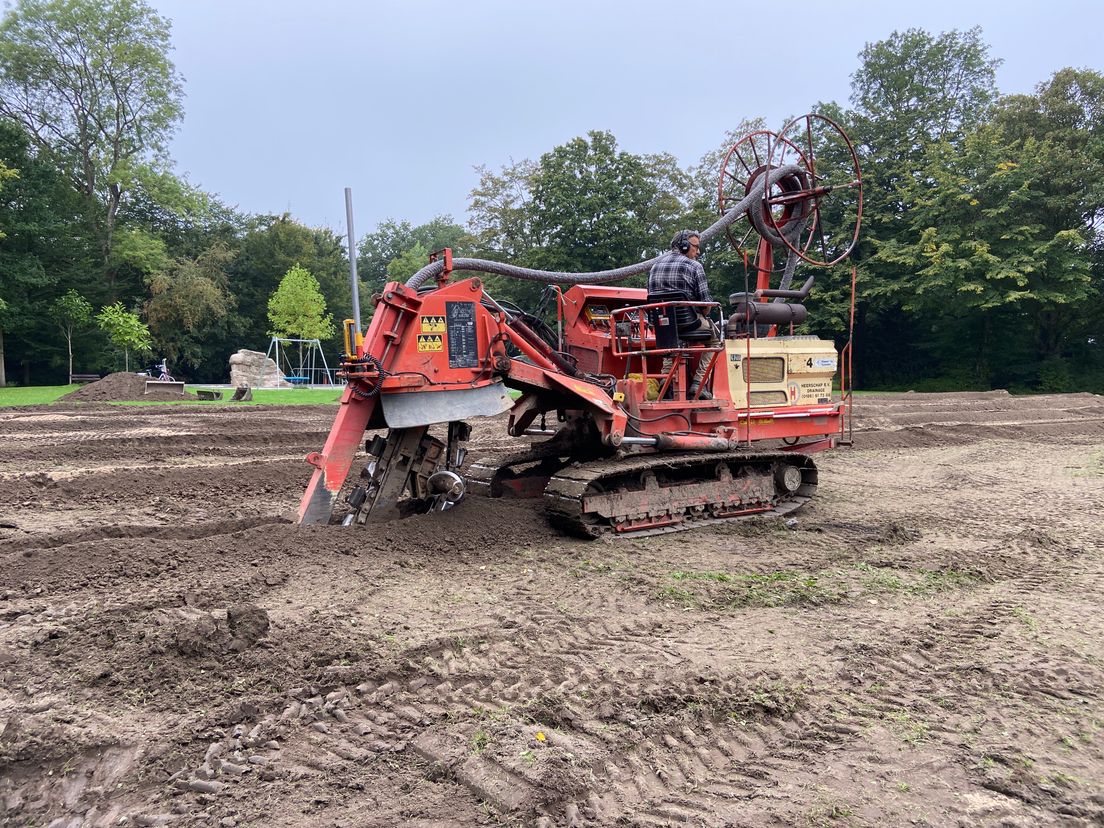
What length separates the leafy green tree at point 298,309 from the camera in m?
41.7

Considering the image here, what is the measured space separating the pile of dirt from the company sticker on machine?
19507 millimetres

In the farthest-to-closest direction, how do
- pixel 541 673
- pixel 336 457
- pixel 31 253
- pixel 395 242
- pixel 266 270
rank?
pixel 395 242 < pixel 266 270 < pixel 31 253 < pixel 336 457 < pixel 541 673

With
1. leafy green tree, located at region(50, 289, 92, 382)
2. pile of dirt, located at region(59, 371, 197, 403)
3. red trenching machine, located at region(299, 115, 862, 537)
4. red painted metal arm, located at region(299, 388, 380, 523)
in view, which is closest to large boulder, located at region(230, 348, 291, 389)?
leafy green tree, located at region(50, 289, 92, 382)

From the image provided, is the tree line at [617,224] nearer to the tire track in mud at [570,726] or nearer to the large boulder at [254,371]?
the large boulder at [254,371]

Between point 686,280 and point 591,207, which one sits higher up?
point 591,207

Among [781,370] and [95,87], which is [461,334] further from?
[95,87]

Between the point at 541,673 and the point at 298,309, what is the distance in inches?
1614

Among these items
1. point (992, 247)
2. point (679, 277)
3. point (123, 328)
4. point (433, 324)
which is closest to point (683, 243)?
point (679, 277)

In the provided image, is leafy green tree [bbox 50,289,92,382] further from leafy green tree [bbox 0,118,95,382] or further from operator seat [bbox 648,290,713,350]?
operator seat [bbox 648,290,713,350]

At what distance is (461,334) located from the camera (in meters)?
6.39

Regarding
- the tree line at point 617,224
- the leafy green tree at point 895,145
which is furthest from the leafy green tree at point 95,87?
the leafy green tree at point 895,145

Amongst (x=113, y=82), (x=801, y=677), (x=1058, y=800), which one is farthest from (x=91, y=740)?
(x=113, y=82)

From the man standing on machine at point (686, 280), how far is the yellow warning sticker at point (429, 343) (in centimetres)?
233

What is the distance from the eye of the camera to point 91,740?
3287 millimetres
